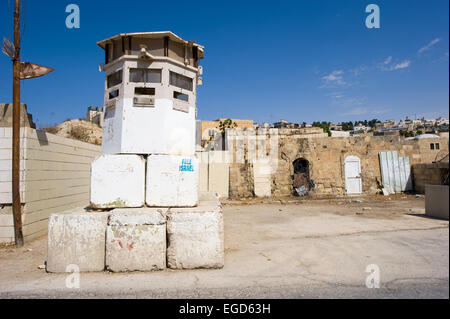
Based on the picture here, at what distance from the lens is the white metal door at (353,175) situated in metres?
15.6

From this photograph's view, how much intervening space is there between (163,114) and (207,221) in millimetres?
2009

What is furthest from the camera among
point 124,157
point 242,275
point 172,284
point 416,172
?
point 416,172

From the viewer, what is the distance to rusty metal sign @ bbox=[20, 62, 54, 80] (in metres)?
6.35

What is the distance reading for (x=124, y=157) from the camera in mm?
4535

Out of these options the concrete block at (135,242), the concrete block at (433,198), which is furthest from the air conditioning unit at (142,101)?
the concrete block at (433,198)

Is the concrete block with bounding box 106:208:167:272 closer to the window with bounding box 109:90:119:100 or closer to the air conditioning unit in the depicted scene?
the air conditioning unit

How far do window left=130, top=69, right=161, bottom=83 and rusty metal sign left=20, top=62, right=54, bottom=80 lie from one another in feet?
10.2

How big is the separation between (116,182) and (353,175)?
1462cm

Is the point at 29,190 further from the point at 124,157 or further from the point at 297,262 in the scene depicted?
the point at 297,262

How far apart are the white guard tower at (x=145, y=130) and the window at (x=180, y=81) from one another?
0.06 feet

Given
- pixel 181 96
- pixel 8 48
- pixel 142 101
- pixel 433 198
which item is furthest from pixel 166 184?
pixel 433 198

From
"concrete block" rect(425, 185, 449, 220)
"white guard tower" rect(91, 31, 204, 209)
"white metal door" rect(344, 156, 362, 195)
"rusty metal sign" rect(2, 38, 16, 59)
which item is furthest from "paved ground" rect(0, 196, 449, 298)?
"white metal door" rect(344, 156, 362, 195)

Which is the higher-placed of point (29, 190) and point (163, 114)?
point (163, 114)
